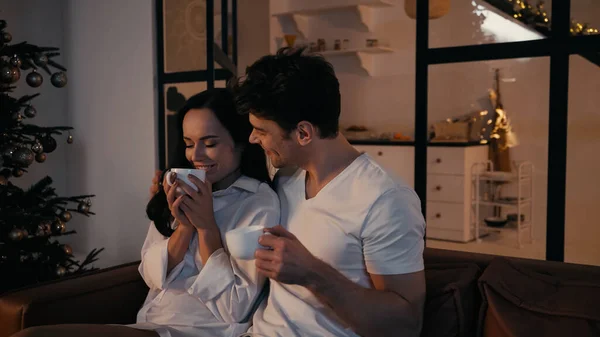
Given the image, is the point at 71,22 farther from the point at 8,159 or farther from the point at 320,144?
the point at 320,144

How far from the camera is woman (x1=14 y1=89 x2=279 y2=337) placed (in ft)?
5.03

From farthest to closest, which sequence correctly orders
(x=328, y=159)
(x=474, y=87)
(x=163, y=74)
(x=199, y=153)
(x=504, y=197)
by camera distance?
1. (x=474, y=87)
2. (x=504, y=197)
3. (x=163, y=74)
4. (x=199, y=153)
5. (x=328, y=159)

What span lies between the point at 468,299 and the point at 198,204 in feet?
2.34

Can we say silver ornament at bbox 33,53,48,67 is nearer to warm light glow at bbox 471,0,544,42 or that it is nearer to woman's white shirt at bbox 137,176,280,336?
woman's white shirt at bbox 137,176,280,336

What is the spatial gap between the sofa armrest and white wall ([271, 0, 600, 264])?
72.1 inches

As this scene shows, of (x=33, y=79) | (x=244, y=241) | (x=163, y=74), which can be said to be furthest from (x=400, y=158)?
(x=244, y=241)

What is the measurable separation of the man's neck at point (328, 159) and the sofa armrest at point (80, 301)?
0.74 metres

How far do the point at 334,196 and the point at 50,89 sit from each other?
130 inches

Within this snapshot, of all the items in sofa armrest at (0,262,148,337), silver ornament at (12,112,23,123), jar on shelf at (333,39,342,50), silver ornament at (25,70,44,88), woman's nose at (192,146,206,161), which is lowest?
sofa armrest at (0,262,148,337)

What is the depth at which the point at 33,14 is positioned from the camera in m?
3.98

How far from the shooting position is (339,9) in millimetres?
5938

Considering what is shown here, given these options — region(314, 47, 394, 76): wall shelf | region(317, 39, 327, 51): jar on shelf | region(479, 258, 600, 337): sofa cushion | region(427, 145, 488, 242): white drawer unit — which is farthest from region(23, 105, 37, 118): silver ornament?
region(317, 39, 327, 51): jar on shelf

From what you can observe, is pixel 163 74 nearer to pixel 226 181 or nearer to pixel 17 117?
pixel 17 117

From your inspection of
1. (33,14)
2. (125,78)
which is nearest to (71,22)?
(33,14)
